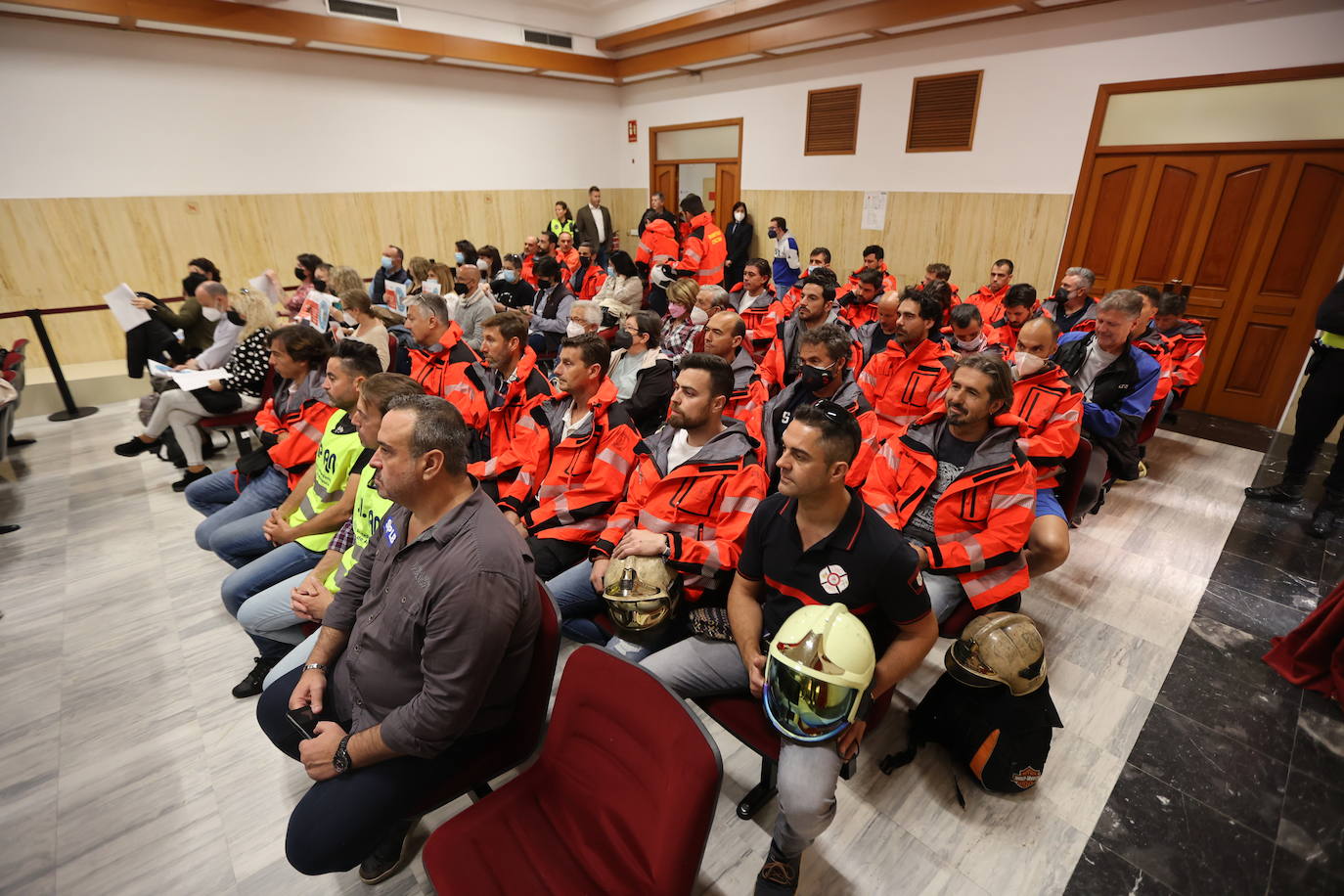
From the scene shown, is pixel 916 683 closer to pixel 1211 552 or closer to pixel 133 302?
pixel 1211 552

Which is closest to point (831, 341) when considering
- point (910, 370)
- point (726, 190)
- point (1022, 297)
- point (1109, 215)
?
point (910, 370)

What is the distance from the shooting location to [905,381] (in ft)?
10.6

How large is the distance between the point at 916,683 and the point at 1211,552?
230 cm

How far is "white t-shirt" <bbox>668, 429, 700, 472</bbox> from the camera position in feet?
7.71

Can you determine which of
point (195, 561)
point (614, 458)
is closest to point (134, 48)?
point (195, 561)

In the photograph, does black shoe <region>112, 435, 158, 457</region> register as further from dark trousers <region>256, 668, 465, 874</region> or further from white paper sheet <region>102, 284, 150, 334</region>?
dark trousers <region>256, 668, 465, 874</region>

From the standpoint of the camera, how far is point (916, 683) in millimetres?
2457

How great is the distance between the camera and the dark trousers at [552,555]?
8.00 ft

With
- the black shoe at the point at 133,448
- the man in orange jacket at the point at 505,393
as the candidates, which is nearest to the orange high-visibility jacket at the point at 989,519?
the man in orange jacket at the point at 505,393

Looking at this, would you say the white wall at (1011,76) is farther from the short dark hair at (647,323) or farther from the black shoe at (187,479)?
the black shoe at (187,479)

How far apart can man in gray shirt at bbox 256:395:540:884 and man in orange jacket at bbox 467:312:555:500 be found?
117 cm

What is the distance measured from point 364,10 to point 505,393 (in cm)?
681

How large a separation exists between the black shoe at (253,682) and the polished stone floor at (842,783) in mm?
45

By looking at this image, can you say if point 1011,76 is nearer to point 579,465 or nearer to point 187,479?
point 579,465
